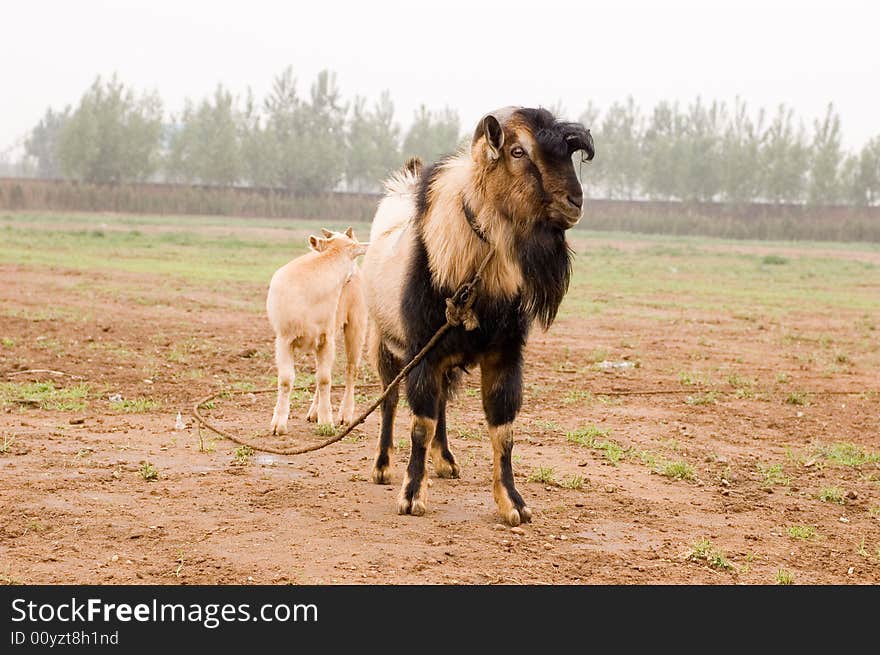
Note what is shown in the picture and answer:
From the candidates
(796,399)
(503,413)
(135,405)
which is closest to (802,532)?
(503,413)

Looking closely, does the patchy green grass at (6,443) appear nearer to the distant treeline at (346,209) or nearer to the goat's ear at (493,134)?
the goat's ear at (493,134)

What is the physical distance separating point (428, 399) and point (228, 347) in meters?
7.26

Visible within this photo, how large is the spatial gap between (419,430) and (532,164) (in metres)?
1.89

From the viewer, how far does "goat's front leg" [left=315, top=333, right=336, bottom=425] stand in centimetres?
856

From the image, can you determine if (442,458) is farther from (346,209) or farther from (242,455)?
(346,209)

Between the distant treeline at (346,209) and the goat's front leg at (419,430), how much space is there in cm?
5251

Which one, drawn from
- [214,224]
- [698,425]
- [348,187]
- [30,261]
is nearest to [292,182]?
[348,187]

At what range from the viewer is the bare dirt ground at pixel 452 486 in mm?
5363

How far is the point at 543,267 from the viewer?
577cm

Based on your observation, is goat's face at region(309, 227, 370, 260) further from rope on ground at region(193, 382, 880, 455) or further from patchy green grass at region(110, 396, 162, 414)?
patchy green grass at region(110, 396, 162, 414)

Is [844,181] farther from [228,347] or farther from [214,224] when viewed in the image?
[228,347]

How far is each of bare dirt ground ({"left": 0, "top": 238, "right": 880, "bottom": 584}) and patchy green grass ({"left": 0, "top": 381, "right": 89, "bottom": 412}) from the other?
0.49ft

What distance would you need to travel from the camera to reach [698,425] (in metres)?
9.71

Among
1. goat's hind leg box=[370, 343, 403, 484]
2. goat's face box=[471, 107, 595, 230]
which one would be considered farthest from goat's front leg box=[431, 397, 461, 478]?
goat's face box=[471, 107, 595, 230]
